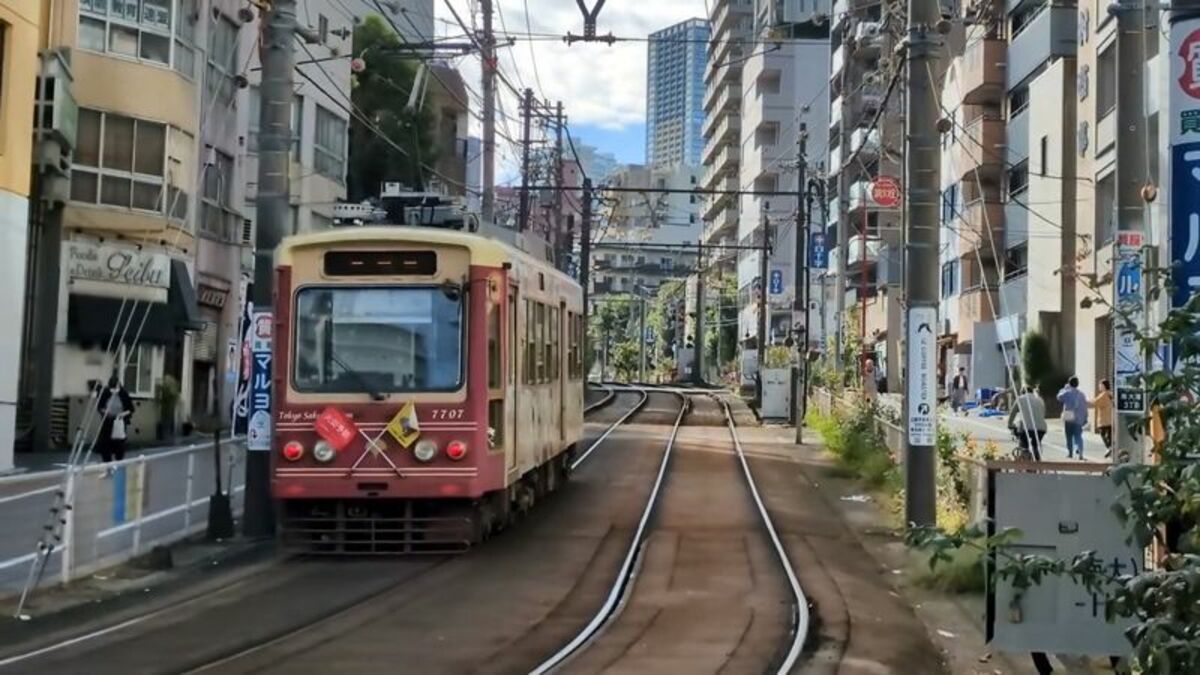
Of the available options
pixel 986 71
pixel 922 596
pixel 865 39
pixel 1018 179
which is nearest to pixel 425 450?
pixel 922 596

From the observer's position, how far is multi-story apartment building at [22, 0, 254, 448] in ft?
93.2

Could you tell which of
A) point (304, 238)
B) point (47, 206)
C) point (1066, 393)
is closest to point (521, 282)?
point (304, 238)

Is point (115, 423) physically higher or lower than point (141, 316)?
lower

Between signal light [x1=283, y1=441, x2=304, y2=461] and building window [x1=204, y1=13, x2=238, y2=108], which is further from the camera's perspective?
building window [x1=204, y1=13, x2=238, y2=108]

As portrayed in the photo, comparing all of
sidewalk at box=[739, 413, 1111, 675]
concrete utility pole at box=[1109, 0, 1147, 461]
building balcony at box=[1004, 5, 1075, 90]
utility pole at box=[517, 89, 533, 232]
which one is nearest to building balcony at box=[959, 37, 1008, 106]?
building balcony at box=[1004, 5, 1075, 90]

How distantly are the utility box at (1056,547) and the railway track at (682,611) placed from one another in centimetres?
161

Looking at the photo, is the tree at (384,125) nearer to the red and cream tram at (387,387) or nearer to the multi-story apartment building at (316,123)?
the multi-story apartment building at (316,123)

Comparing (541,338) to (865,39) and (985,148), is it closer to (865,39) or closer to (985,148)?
(985,148)

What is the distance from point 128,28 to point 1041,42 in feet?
88.5

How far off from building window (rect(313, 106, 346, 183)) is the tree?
513cm

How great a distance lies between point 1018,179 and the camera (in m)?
47.1

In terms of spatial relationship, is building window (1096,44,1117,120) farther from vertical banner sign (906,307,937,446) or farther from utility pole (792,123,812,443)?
vertical banner sign (906,307,937,446)

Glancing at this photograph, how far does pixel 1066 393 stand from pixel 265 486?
1594cm

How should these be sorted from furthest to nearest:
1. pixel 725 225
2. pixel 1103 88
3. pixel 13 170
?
1. pixel 725 225
2. pixel 1103 88
3. pixel 13 170
